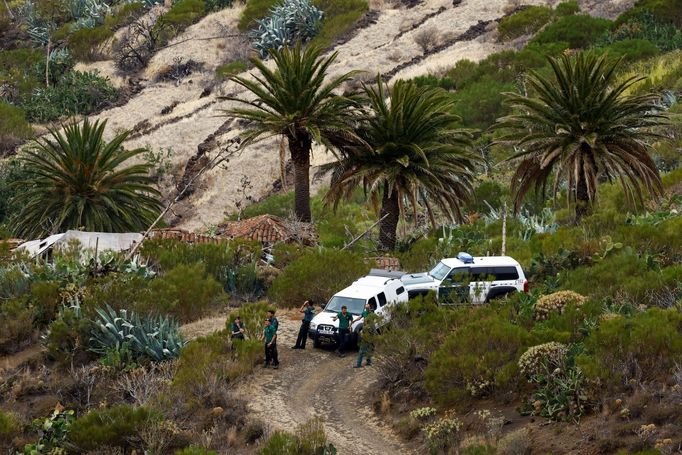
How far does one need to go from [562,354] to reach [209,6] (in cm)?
7171

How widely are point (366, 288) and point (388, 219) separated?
8.46 meters

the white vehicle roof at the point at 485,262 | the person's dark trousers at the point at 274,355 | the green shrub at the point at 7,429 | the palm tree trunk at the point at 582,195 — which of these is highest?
the palm tree trunk at the point at 582,195

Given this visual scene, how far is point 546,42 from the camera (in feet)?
217

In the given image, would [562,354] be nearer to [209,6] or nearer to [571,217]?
[571,217]

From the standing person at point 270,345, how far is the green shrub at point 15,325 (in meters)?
7.35

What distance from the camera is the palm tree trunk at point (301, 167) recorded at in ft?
116

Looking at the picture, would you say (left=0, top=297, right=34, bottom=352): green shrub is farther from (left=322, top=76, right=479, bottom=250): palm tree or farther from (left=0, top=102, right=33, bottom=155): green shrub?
(left=0, top=102, right=33, bottom=155): green shrub

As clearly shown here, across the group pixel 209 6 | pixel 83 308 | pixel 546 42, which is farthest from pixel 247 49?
pixel 83 308

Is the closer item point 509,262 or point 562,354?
point 562,354

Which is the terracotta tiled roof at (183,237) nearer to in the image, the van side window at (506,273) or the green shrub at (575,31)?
the van side window at (506,273)

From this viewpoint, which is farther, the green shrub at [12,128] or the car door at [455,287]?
the green shrub at [12,128]

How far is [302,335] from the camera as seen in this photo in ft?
85.6

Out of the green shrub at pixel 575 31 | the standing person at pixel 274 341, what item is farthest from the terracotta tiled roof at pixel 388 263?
the green shrub at pixel 575 31

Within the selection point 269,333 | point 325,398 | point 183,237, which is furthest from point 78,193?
point 325,398
